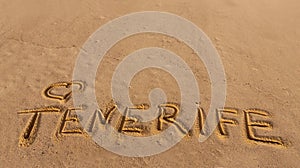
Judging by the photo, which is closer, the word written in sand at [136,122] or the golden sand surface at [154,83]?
the golden sand surface at [154,83]

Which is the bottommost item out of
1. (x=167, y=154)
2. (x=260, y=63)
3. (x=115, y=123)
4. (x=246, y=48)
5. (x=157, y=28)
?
(x=167, y=154)

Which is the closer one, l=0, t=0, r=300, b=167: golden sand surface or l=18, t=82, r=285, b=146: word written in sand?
l=0, t=0, r=300, b=167: golden sand surface

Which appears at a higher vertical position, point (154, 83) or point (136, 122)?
point (154, 83)

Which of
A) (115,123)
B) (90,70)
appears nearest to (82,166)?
(115,123)

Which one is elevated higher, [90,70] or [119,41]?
[119,41]

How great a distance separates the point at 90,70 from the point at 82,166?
1411 millimetres

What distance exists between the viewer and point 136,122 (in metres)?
3.75

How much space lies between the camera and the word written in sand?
11.8ft

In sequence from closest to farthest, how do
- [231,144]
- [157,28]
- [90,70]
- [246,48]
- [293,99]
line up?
[231,144], [293,99], [90,70], [246,48], [157,28]

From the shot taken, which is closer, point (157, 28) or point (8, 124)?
point (8, 124)

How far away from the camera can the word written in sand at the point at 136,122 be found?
3.61 meters

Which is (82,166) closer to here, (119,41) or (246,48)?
(119,41)

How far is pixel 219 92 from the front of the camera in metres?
4.06

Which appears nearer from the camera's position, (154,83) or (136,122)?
(136,122)
